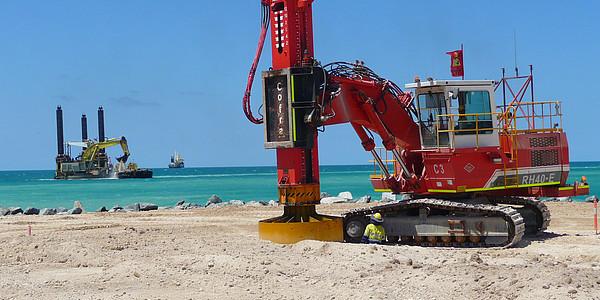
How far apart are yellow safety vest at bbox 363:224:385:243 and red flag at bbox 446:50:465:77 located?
3.96 meters

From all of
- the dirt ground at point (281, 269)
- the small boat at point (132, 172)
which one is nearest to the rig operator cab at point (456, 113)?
the dirt ground at point (281, 269)

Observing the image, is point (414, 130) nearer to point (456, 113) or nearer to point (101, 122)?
point (456, 113)

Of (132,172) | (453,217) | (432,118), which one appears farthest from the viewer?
(132,172)

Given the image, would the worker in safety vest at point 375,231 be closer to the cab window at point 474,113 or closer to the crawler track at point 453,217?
the crawler track at point 453,217

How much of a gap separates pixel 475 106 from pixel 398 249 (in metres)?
4.30

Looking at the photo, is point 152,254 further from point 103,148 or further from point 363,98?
point 103,148

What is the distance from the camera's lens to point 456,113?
19.5 metres

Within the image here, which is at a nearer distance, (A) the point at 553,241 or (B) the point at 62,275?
(B) the point at 62,275

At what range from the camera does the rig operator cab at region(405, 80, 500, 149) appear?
1927 cm

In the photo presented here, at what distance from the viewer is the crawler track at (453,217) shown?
59.7ft

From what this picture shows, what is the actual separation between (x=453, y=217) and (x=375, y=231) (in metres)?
1.71

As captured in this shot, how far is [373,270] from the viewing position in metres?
14.8

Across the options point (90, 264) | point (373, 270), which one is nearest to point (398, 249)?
point (373, 270)

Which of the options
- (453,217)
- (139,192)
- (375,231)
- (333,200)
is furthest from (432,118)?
(139,192)
